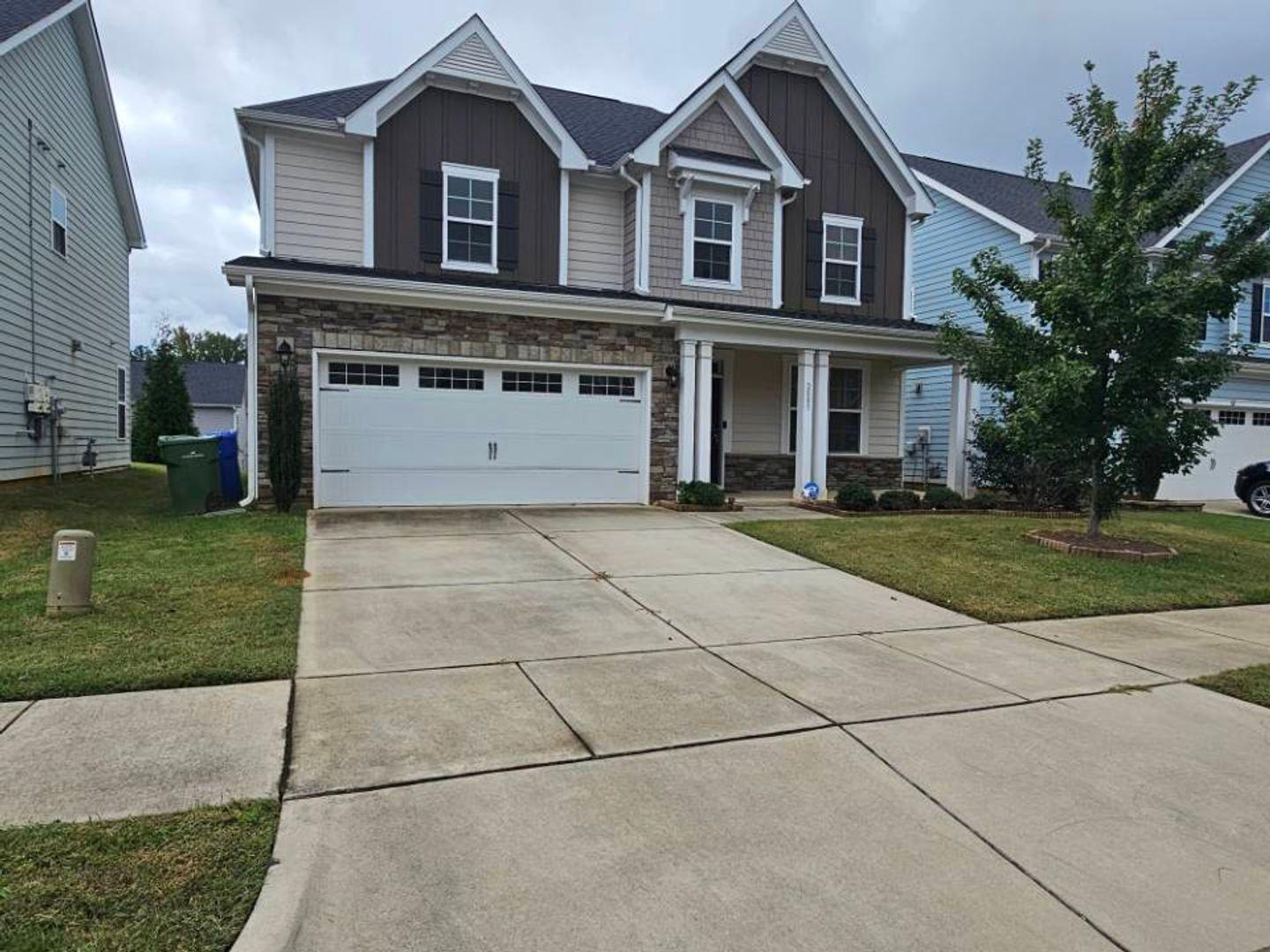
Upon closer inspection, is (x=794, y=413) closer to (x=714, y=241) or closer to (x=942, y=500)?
(x=942, y=500)

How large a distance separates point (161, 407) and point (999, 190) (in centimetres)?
2540

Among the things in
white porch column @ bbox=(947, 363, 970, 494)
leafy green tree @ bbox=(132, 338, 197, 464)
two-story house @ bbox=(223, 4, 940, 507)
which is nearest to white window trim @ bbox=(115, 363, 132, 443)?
leafy green tree @ bbox=(132, 338, 197, 464)

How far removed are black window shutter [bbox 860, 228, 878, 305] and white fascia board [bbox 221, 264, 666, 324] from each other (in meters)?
5.26

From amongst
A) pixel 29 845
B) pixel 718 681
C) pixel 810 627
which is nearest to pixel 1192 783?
pixel 718 681

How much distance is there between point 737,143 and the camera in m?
14.5

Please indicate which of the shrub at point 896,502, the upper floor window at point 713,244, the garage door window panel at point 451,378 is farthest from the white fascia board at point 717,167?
the shrub at point 896,502

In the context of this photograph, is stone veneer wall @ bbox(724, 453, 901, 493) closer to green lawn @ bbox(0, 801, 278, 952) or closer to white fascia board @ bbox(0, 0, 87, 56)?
white fascia board @ bbox(0, 0, 87, 56)

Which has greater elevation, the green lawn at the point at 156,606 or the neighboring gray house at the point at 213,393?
the neighboring gray house at the point at 213,393

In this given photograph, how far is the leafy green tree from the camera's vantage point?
25703 mm

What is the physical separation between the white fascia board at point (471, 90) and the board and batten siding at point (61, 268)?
17.8ft

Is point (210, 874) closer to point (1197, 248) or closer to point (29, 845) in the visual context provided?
point (29, 845)

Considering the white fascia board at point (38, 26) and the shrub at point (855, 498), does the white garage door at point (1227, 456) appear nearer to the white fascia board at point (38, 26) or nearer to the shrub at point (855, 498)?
the shrub at point (855, 498)

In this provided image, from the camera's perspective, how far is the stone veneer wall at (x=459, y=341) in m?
10.9

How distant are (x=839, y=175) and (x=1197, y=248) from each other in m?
7.68
